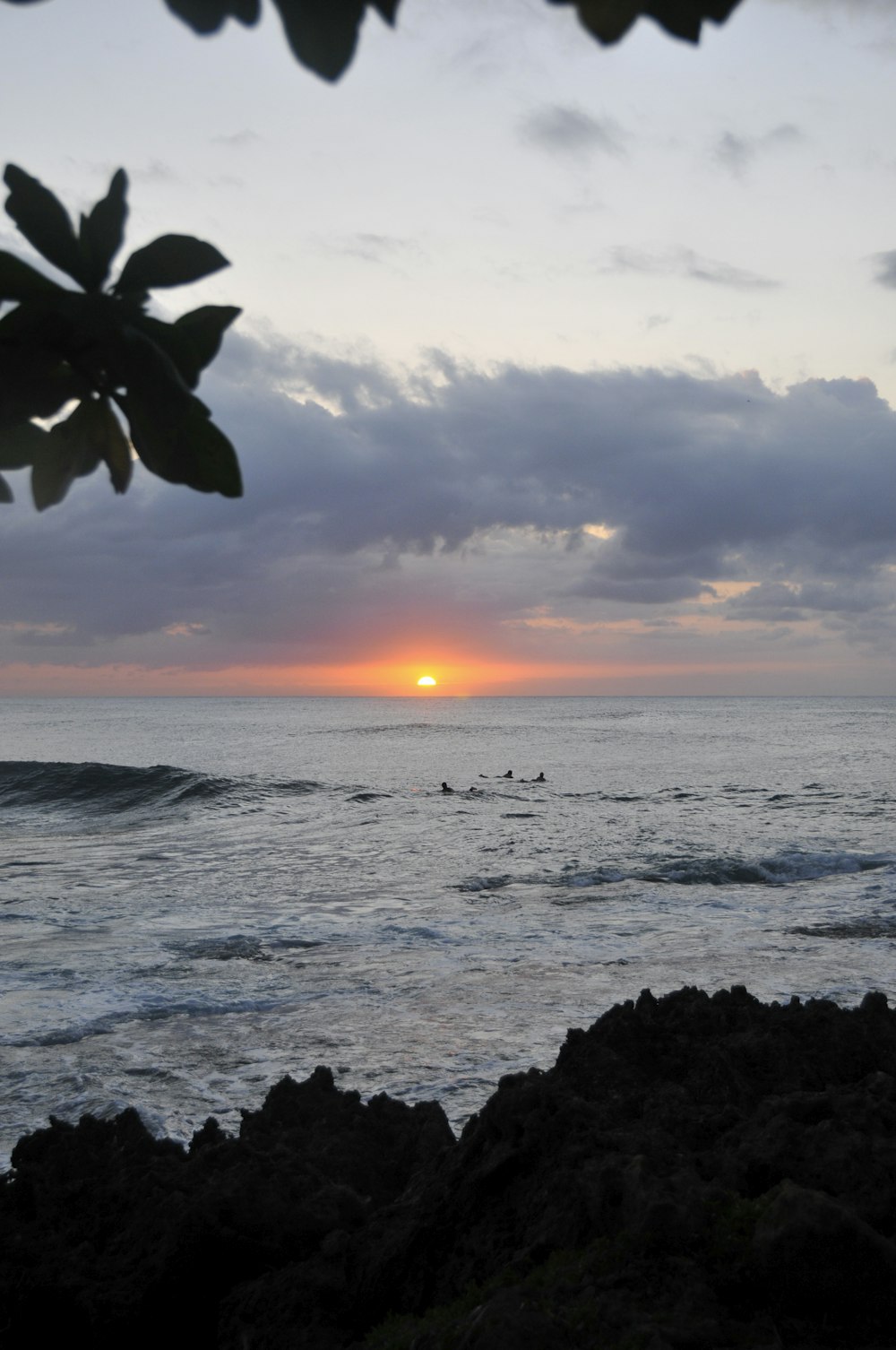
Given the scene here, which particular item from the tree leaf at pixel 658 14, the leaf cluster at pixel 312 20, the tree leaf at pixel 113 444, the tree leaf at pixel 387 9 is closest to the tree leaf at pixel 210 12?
the leaf cluster at pixel 312 20

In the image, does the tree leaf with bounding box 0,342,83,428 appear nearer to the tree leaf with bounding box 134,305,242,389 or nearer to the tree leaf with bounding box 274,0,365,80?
the tree leaf with bounding box 134,305,242,389

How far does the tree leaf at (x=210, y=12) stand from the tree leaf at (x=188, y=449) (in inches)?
18.6

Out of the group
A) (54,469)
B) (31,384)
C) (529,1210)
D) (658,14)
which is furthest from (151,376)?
(529,1210)

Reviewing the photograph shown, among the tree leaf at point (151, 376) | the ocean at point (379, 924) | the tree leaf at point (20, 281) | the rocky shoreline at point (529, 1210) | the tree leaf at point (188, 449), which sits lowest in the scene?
the ocean at point (379, 924)

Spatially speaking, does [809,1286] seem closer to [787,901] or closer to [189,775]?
[787,901]

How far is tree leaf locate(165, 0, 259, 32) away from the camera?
87 centimetres

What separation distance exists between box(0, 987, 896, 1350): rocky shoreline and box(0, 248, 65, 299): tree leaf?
2278 mm

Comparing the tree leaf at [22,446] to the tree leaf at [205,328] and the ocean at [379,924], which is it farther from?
the ocean at [379,924]

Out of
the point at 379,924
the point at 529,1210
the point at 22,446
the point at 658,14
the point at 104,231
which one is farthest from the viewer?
the point at 379,924

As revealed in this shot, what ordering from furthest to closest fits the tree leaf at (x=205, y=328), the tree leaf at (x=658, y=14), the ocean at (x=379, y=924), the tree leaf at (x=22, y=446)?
the ocean at (x=379, y=924), the tree leaf at (x=22, y=446), the tree leaf at (x=205, y=328), the tree leaf at (x=658, y=14)

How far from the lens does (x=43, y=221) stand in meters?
1.23

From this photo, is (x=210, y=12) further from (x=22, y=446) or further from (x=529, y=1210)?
(x=529, y=1210)

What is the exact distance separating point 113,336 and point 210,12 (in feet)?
1.48

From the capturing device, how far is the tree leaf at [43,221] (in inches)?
47.4
